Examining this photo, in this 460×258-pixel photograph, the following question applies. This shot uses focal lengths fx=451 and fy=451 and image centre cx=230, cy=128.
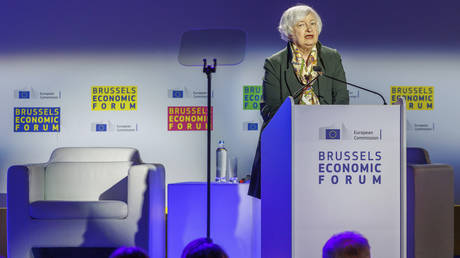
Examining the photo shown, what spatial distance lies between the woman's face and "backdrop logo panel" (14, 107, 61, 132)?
2951 millimetres

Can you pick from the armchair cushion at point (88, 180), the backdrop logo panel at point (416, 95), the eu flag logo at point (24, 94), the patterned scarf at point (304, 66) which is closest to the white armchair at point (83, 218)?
the armchair cushion at point (88, 180)

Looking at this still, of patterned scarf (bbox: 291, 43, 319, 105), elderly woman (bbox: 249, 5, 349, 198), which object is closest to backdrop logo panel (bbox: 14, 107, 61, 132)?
elderly woman (bbox: 249, 5, 349, 198)

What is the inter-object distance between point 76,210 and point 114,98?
1.49 meters

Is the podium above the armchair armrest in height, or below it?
above

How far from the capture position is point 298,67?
81.6 inches

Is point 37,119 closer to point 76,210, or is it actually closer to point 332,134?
point 76,210

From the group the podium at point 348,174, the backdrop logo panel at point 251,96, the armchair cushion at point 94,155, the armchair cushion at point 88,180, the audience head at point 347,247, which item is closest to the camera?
the audience head at point 347,247

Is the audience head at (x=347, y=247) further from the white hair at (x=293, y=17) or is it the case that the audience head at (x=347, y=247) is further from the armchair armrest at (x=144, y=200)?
the armchair armrest at (x=144, y=200)

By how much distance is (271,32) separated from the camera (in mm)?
4293

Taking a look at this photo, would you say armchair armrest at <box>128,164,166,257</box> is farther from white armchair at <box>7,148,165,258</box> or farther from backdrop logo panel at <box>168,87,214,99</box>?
backdrop logo panel at <box>168,87,214,99</box>

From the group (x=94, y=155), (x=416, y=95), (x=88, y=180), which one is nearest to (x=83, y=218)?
(x=88, y=180)

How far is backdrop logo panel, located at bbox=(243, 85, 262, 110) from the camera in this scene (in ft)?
14.0

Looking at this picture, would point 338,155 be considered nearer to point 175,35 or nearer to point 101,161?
point 101,161

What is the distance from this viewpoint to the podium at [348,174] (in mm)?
Result: 1392
